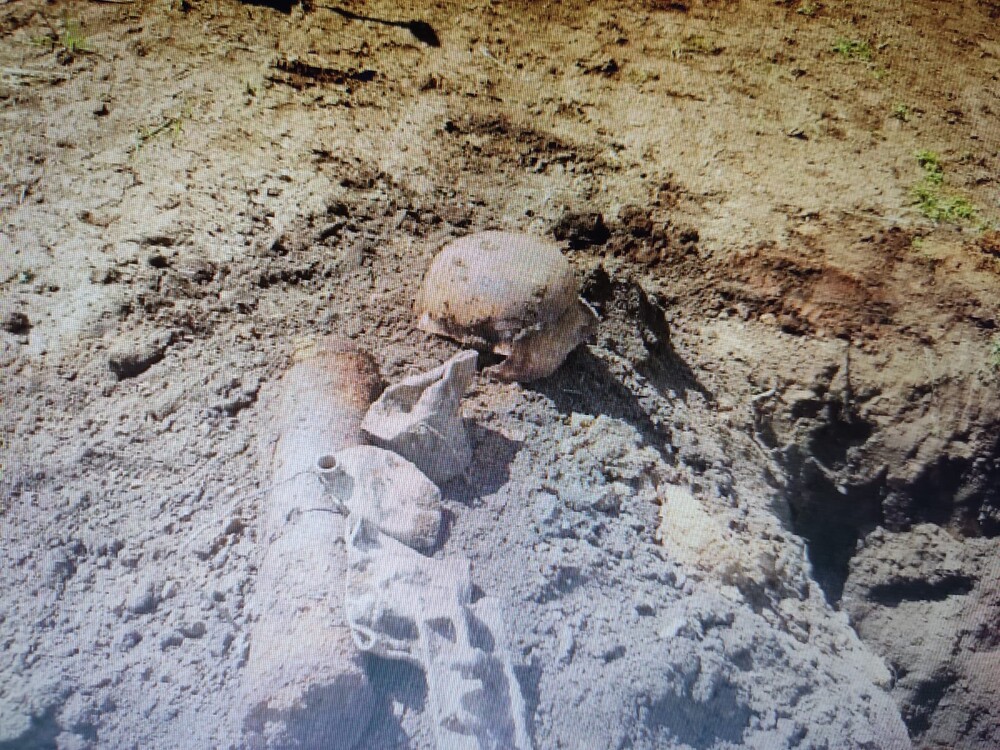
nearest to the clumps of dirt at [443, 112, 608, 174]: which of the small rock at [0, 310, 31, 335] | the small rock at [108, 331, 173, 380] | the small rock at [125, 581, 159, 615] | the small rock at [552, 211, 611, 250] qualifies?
the small rock at [552, 211, 611, 250]

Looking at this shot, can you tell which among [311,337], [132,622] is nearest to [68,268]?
[311,337]

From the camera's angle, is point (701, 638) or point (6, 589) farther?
point (701, 638)

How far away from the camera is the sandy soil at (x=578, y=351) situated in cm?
144

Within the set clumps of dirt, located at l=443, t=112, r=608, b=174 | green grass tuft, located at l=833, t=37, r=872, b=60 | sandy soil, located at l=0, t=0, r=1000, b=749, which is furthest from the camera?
green grass tuft, located at l=833, t=37, r=872, b=60

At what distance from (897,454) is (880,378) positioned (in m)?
0.24

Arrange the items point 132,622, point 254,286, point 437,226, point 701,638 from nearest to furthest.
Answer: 1. point 132,622
2. point 701,638
3. point 254,286
4. point 437,226

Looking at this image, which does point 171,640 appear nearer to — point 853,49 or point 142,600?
point 142,600

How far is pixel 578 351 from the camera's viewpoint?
1973 mm

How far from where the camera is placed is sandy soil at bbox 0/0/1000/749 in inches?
56.8

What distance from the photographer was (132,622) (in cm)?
138

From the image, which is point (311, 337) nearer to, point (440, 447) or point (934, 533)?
point (440, 447)

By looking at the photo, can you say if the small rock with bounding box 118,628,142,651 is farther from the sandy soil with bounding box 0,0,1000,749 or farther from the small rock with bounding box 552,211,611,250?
the small rock with bounding box 552,211,611,250

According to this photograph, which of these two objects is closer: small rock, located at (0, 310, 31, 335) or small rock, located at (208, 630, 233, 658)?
small rock, located at (208, 630, 233, 658)

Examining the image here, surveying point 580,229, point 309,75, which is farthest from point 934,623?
point 309,75
